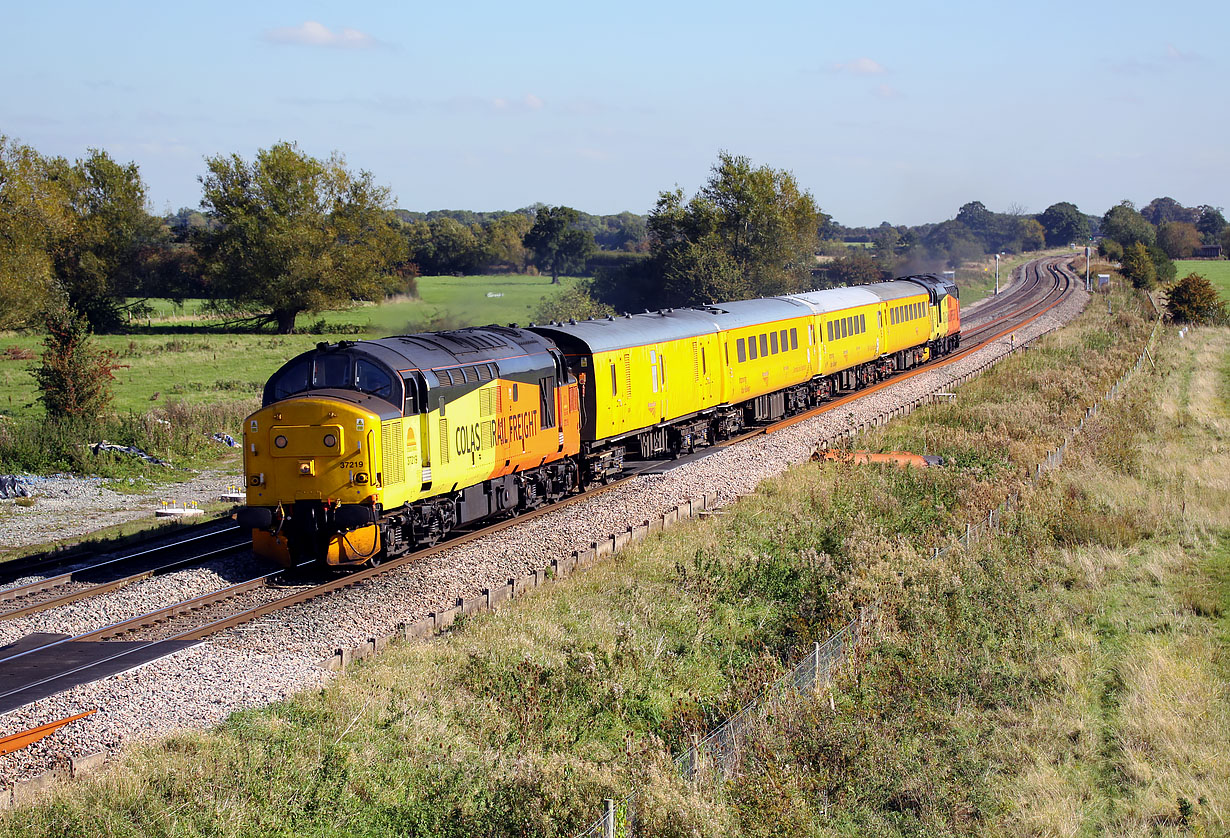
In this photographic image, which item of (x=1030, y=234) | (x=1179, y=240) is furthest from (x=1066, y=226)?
(x=1179, y=240)

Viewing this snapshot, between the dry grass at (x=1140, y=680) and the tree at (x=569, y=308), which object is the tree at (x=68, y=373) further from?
the tree at (x=569, y=308)

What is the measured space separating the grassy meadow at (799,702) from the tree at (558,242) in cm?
7817

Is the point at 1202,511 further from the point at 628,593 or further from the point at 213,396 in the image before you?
the point at 213,396

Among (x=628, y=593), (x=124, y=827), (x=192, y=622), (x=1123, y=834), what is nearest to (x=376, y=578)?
(x=192, y=622)

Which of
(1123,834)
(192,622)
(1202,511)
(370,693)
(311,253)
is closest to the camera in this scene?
(1123,834)

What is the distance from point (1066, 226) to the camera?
7712 inches

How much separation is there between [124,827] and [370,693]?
337 centimetres

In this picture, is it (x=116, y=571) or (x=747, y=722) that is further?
(x=116, y=571)

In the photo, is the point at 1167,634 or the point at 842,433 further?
the point at 842,433

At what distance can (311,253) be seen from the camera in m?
68.4

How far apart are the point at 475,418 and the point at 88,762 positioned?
9.33 metres

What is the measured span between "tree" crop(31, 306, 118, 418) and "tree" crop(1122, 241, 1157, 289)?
299 feet

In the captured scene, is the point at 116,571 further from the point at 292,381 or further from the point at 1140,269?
the point at 1140,269

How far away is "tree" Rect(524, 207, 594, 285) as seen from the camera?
98838 mm
